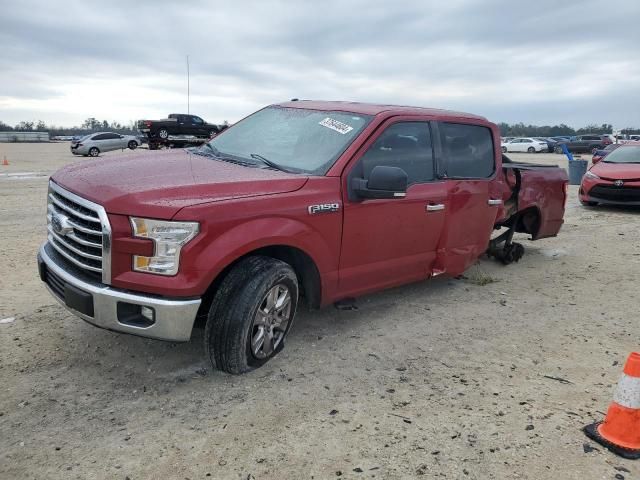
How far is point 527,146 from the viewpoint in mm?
44812

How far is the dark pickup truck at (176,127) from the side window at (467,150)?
23.8 m

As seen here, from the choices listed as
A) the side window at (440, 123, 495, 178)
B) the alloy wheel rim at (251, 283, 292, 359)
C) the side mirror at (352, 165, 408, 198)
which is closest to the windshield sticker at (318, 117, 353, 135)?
the side mirror at (352, 165, 408, 198)

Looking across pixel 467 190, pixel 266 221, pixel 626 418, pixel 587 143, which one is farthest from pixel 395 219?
pixel 587 143

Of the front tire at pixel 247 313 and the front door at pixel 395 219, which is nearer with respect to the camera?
the front tire at pixel 247 313

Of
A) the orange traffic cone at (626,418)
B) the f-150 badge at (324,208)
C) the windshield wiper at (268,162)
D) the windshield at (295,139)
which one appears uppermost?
the windshield at (295,139)

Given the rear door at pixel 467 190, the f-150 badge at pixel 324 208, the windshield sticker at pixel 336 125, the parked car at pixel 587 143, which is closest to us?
the f-150 badge at pixel 324 208

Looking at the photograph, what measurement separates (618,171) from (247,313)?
10.8 metres

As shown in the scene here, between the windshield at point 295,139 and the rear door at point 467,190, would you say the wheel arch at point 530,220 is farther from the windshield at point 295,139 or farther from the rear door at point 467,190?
the windshield at point 295,139

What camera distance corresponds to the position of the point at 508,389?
3539mm

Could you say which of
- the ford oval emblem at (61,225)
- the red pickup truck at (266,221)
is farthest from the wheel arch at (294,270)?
the ford oval emblem at (61,225)

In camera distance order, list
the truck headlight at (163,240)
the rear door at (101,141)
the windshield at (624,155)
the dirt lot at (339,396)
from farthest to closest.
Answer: the rear door at (101,141) → the windshield at (624,155) → the truck headlight at (163,240) → the dirt lot at (339,396)

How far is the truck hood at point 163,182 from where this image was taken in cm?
309

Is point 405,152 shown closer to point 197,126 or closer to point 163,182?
point 163,182

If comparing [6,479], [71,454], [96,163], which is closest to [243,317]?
[71,454]
